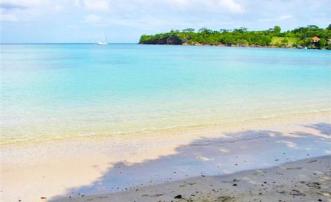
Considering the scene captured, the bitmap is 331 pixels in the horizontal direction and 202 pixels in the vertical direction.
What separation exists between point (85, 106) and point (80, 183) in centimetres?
997

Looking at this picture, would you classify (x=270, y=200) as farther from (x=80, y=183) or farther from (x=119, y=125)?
(x=119, y=125)

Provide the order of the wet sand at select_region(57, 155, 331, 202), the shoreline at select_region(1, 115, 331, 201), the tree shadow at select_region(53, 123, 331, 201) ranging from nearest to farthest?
1. the wet sand at select_region(57, 155, 331, 202)
2. the shoreline at select_region(1, 115, 331, 201)
3. the tree shadow at select_region(53, 123, 331, 201)

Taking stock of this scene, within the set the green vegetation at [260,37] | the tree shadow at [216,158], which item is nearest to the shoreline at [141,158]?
the tree shadow at [216,158]

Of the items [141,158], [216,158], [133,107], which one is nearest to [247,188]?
[216,158]

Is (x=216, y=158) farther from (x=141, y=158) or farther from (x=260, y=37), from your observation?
(x=260, y=37)

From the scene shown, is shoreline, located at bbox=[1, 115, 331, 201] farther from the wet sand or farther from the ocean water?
the ocean water

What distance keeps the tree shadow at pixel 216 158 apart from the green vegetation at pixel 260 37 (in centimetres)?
13907

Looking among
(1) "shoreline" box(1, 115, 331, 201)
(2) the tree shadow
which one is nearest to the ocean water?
(1) "shoreline" box(1, 115, 331, 201)

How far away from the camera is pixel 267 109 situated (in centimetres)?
1708

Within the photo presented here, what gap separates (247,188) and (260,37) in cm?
16529

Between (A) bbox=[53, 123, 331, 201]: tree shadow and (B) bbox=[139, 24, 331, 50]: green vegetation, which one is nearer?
(A) bbox=[53, 123, 331, 201]: tree shadow

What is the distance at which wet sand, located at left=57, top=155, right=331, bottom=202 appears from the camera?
6.06 m

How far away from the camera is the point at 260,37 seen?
166 metres

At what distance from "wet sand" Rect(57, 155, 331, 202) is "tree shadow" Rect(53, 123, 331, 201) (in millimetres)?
430
